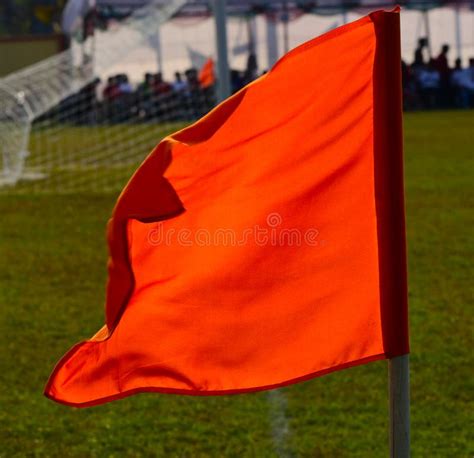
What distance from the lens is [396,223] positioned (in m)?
3.65

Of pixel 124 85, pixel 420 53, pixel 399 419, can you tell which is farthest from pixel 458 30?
pixel 399 419

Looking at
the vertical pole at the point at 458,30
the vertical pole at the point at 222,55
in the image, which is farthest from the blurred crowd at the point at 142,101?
the vertical pole at the point at 222,55

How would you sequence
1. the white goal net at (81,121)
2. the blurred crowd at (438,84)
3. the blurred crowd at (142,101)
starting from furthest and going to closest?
the blurred crowd at (438,84) < the blurred crowd at (142,101) < the white goal net at (81,121)

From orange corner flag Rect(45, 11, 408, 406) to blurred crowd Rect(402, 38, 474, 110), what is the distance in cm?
2735

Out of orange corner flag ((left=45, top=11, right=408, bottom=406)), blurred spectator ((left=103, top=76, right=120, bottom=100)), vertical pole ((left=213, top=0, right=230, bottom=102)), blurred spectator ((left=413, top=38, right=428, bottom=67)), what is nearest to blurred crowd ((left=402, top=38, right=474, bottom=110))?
blurred spectator ((left=413, top=38, right=428, bottom=67))

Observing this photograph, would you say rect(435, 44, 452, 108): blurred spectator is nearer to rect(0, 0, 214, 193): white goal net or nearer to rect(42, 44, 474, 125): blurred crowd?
rect(42, 44, 474, 125): blurred crowd

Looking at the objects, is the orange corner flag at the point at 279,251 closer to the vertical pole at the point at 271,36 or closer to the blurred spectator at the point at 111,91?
the blurred spectator at the point at 111,91

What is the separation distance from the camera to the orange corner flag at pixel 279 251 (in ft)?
12.0

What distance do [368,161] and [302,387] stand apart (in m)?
3.09

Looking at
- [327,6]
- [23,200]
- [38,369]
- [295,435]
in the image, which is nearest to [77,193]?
[23,200]

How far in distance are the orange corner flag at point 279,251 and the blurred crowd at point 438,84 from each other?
2735 cm

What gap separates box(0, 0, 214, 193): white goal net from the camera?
16.2m

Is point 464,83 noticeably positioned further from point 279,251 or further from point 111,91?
point 279,251

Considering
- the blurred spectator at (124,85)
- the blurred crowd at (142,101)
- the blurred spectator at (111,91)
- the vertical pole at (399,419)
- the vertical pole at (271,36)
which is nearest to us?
the vertical pole at (399,419)
